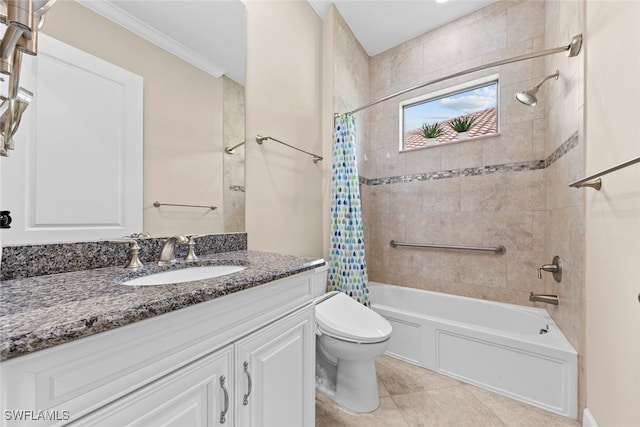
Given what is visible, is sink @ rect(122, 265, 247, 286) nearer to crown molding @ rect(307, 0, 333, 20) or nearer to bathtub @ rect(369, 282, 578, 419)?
bathtub @ rect(369, 282, 578, 419)

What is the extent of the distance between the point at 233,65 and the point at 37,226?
1138 millimetres

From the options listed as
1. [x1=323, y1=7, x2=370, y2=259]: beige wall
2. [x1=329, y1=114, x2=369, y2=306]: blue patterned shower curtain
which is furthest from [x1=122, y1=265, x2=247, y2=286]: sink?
[x1=323, y1=7, x2=370, y2=259]: beige wall

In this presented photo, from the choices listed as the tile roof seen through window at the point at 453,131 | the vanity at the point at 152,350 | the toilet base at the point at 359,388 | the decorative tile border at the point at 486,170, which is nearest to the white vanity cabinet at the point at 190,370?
the vanity at the point at 152,350

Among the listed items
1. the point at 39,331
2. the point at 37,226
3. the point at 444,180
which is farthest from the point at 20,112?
the point at 444,180

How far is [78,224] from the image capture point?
0.86 m

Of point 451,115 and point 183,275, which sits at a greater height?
point 451,115

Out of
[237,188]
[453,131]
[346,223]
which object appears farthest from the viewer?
[453,131]

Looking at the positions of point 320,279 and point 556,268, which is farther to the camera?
point 320,279

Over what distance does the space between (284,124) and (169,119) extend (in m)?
0.83

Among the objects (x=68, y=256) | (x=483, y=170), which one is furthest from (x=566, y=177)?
(x=68, y=256)

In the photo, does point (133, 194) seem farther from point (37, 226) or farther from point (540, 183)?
point (540, 183)

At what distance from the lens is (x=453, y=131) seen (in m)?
2.46

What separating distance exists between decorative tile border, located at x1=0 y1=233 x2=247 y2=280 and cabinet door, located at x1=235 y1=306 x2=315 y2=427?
0.57 meters

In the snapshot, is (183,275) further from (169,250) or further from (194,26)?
(194,26)
